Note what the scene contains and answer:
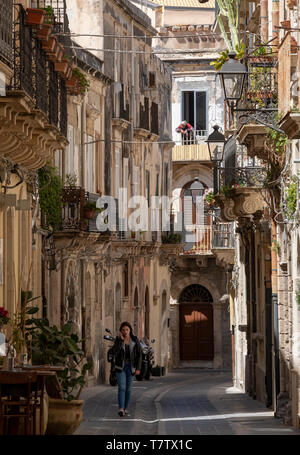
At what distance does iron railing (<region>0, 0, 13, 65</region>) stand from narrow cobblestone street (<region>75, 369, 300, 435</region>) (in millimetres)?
5265

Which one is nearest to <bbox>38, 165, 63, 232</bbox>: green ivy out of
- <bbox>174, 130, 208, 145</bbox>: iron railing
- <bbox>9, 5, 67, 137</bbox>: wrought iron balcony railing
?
<bbox>9, 5, 67, 137</bbox>: wrought iron balcony railing

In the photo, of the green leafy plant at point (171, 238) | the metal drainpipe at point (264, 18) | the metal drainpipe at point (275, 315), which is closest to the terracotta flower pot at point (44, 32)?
the metal drainpipe at point (264, 18)

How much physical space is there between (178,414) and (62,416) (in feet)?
21.9

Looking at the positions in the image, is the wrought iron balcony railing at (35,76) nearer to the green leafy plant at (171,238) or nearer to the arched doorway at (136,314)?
the arched doorway at (136,314)

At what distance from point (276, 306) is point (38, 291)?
19.2 feet

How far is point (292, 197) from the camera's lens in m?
18.9

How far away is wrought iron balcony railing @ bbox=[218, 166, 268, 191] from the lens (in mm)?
24391

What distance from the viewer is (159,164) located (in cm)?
4584

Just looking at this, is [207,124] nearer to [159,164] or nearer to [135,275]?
[159,164]

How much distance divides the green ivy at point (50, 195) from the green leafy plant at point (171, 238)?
16682 millimetres

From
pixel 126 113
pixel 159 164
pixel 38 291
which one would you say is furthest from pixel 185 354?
pixel 38 291

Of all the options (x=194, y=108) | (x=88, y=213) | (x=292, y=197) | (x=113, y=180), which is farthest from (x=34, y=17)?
(x=194, y=108)

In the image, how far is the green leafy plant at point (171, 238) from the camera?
4478 centimetres

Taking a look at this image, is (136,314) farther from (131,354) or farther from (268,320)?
(131,354)
